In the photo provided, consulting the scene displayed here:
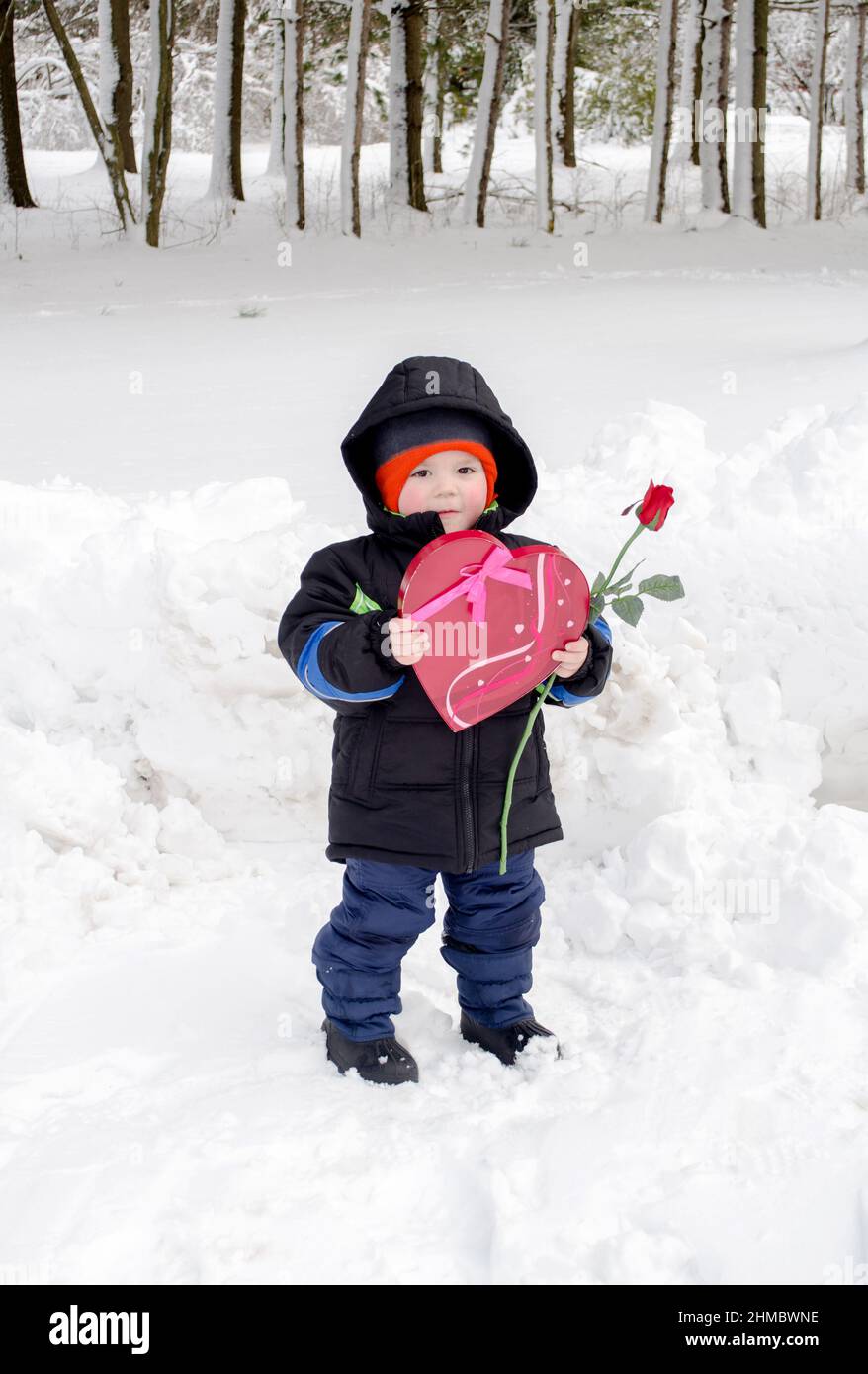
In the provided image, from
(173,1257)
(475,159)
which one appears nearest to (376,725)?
(173,1257)

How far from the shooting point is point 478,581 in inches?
87.0

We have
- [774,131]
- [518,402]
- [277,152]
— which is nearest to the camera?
[518,402]

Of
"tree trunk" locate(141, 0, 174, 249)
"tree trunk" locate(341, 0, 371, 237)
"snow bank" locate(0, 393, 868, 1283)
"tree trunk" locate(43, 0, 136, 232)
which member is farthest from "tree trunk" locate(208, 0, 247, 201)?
"snow bank" locate(0, 393, 868, 1283)

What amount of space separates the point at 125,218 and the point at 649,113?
1538cm

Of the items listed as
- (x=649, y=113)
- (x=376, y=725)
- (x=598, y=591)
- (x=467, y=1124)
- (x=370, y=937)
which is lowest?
(x=467, y=1124)

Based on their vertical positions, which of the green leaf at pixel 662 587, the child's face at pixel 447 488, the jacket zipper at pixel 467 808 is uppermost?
the child's face at pixel 447 488

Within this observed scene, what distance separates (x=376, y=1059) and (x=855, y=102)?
20.8 meters

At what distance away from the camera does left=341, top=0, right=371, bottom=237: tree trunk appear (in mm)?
13461

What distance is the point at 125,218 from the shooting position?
1326 centimetres

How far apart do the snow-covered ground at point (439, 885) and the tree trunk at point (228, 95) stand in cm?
1234

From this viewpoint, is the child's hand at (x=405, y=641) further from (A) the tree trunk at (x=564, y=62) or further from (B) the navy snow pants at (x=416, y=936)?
(A) the tree trunk at (x=564, y=62)

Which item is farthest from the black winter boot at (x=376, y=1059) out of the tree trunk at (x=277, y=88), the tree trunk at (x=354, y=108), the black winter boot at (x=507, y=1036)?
the tree trunk at (x=277, y=88)

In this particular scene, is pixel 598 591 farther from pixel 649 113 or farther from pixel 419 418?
pixel 649 113

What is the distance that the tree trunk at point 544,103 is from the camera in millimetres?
13844
